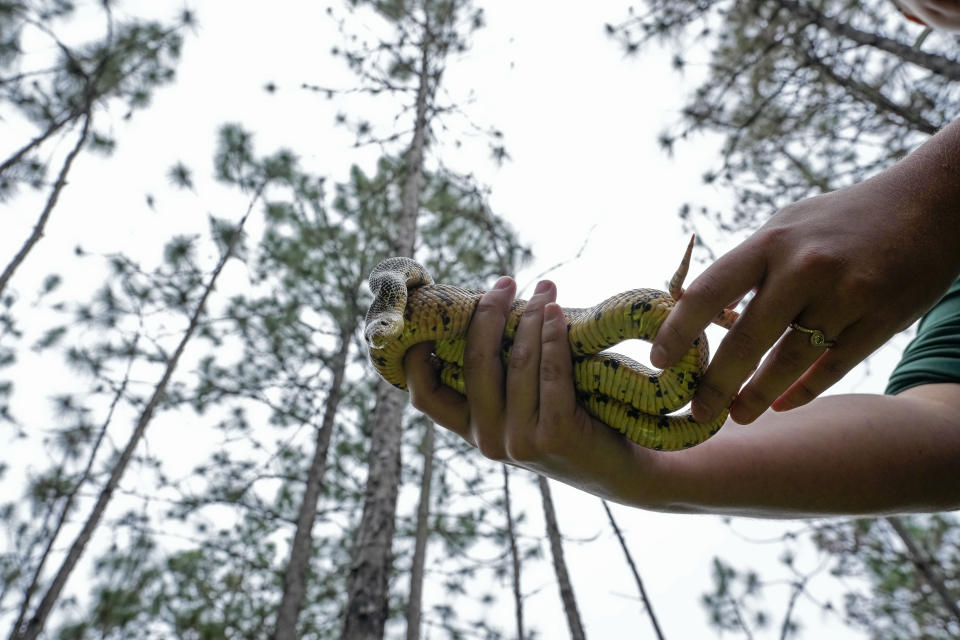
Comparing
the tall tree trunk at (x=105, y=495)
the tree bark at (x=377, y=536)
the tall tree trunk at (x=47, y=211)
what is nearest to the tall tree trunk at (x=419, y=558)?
the tree bark at (x=377, y=536)

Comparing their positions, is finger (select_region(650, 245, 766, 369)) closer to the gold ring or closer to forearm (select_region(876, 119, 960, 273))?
the gold ring

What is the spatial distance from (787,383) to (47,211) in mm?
9208

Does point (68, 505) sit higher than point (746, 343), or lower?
higher

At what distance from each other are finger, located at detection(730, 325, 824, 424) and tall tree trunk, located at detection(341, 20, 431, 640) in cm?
380

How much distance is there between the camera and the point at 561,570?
613 cm

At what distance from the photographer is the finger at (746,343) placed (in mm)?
1340

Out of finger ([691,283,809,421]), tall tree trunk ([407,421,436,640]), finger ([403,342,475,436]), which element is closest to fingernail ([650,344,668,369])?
finger ([691,283,809,421])

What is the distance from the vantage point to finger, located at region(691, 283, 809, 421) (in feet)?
4.40

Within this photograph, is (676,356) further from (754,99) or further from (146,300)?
(146,300)

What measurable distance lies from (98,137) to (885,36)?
449 inches

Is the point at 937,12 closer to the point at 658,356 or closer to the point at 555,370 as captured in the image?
the point at 658,356

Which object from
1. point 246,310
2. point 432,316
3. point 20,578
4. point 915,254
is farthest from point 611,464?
point 20,578

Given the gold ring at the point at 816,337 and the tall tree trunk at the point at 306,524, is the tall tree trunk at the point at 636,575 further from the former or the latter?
the tall tree trunk at the point at 306,524

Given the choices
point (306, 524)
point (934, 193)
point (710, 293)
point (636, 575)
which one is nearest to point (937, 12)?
point (934, 193)
